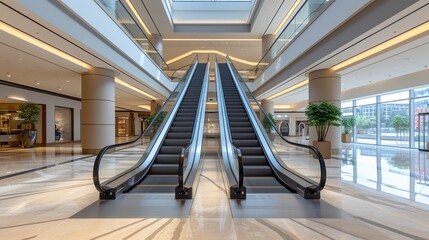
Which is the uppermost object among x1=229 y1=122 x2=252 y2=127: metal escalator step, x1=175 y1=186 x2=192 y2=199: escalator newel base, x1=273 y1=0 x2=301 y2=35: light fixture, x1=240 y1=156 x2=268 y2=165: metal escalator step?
x1=273 y1=0 x2=301 y2=35: light fixture

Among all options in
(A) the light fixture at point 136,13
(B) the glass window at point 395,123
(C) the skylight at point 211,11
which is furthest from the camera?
(C) the skylight at point 211,11

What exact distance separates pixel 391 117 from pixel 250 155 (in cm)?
1574

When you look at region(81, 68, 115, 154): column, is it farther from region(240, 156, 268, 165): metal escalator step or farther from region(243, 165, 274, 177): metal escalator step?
region(243, 165, 274, 177): metal escalator step

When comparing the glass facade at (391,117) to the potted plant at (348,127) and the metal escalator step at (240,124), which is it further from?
the metal escalator step at (240,124)

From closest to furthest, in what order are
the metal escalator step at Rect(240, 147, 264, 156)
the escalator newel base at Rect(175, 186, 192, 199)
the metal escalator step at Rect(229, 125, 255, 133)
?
the escalator newel base at Rect(175, 186, 192, 199)
the metal escalator step at Rect(240, 147, 264, 156)
the metal escalator step at Rect(229, 125, 255, 133)

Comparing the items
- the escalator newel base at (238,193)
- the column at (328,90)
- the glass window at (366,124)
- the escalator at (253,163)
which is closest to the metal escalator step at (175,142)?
the escalator at (253,163)

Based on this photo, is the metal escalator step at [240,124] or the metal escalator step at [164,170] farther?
the metal escalator step at [240,124]

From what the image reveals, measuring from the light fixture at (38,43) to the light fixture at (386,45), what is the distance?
32.3ft

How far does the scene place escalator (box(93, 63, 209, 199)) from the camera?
15.0 feet

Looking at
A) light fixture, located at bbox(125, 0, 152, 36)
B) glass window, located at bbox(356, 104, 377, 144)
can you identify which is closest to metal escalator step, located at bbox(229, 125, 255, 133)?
light fixture, located at bbox(125, 0, 152, 36)

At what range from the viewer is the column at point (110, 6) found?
29.6ft

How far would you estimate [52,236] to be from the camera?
10.0 ft

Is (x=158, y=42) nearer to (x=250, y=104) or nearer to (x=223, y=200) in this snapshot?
(x=250, y=104)

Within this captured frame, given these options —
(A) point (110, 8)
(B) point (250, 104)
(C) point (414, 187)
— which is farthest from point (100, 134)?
(C) point (414, 187)
